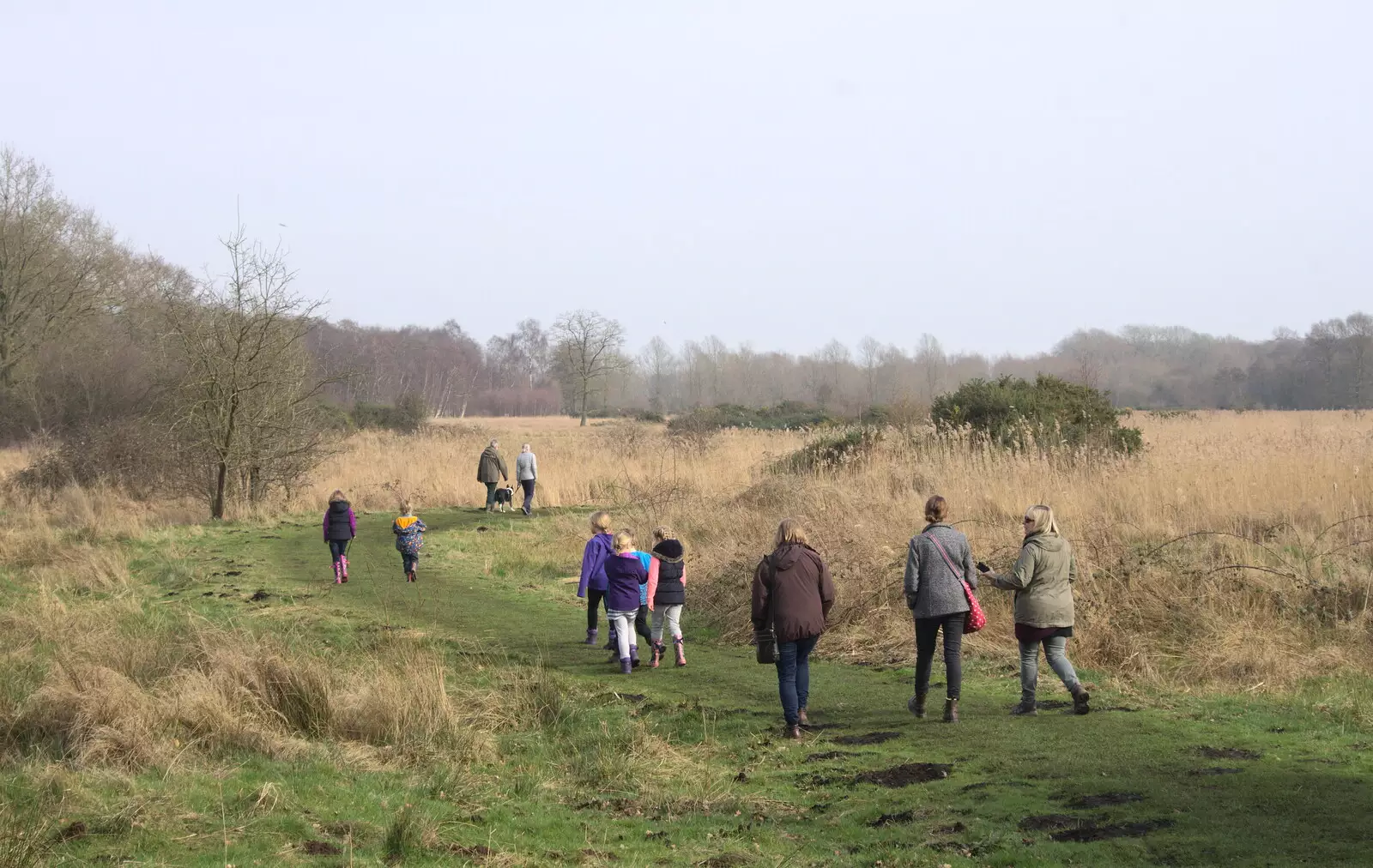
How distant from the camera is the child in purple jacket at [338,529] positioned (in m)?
17.7

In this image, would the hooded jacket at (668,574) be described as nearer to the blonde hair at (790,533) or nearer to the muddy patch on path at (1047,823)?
the blonde hair at (790,533)

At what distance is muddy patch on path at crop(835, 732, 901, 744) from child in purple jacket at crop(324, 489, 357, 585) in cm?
1078

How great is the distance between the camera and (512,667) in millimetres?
11289

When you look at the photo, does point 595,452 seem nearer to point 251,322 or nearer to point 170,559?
point 251,322

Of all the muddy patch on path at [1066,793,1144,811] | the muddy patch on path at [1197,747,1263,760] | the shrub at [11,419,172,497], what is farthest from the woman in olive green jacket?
the shrub at [11,419,172,497]

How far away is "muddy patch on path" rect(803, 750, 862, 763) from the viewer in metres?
8.45

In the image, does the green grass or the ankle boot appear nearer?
the green grass

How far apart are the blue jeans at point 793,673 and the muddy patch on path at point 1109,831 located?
3.00m

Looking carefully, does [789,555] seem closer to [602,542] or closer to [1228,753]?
[1228,753]

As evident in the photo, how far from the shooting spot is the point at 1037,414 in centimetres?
2197

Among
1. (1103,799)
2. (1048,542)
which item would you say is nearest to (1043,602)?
(1048,542)

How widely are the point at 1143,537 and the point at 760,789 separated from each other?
7.60 meters

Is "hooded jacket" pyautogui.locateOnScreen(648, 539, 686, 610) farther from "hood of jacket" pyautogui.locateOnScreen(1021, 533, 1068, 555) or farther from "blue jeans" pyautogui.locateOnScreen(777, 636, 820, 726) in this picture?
"hood of jacket" pyautogui.locateOnScreen(1021, 533, 1068, 555)

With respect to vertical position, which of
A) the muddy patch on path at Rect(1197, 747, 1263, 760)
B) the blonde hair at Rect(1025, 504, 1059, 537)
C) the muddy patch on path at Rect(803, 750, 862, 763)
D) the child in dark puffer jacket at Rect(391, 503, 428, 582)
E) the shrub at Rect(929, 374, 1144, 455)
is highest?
the shrub at Rect(929, 374, 1144, 455)
